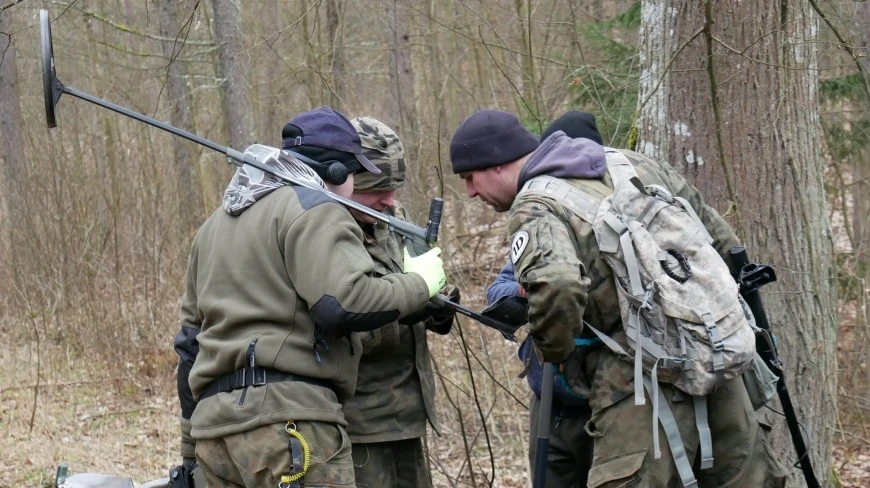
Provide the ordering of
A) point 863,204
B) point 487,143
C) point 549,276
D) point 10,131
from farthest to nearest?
point 10,131
point 863,204
point 487,143
point 549,276

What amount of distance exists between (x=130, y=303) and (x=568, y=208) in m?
7.11

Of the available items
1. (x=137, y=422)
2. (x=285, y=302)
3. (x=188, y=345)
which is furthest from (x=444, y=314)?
(x=137, y=422)

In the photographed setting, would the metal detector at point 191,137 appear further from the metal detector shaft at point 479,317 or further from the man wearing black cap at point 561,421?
the man wearing black cap at point 561,421

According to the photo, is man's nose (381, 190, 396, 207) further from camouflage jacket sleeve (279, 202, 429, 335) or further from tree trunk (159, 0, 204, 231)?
tree trunk (159, 0, 204, 231)

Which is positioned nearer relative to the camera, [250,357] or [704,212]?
[250,357]

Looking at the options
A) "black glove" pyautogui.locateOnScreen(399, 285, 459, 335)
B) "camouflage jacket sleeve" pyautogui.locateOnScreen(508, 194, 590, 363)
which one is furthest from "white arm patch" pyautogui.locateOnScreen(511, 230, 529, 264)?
"black glove" pyautogui.locateOnScreen(399, 285, 459, 335)

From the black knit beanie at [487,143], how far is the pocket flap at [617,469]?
1148 mm

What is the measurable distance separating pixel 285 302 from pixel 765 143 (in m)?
2.33

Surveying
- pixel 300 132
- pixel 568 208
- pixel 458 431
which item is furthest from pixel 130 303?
pixel 568 208

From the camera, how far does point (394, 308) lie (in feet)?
10.5

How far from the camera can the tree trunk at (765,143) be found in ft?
13.4

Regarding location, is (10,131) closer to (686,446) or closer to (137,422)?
(137,422)

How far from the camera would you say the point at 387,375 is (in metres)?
3.80

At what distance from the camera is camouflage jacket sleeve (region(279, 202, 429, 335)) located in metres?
3.01
